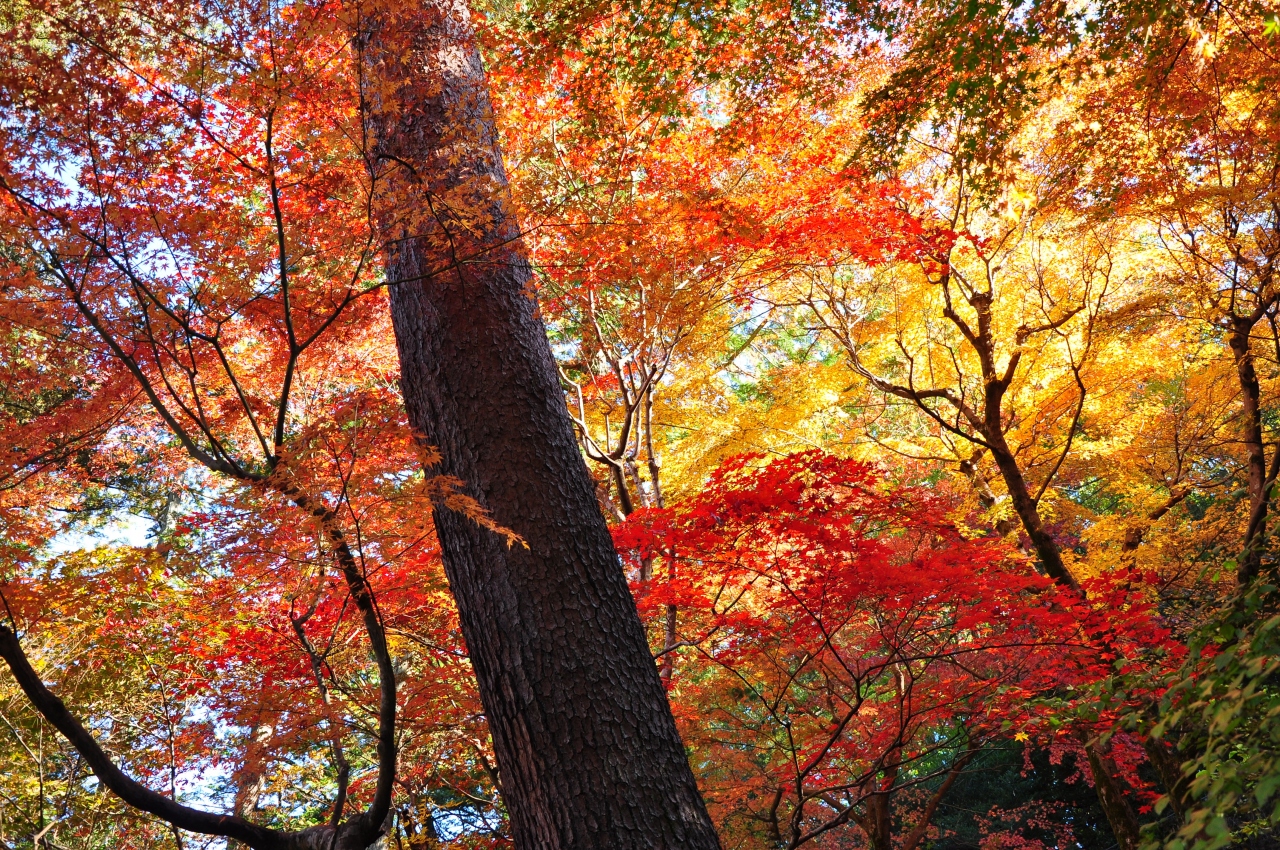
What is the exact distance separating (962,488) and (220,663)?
933 cm

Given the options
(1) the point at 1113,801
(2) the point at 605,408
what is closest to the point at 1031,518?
(1) the point at 1113,801

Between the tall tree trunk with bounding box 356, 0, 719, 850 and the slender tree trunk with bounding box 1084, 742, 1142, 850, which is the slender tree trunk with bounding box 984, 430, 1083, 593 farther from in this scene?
the tall tree trunk with bounding box 356, 0, 719, 850

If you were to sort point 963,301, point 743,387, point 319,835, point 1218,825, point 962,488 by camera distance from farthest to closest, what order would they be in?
1. point 743,387
2. point 962,488
3. point 963,301
4. point 319,835
5. point 1218,825

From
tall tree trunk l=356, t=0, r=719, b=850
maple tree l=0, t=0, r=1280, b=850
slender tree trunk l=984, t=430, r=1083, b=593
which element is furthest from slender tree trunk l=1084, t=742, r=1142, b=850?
tall tree trunk l=356, t=0, r=719, b=850

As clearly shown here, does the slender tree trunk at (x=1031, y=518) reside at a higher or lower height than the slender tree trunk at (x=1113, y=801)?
higher

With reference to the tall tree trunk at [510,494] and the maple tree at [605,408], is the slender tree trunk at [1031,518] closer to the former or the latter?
the maple tree at [605,408]

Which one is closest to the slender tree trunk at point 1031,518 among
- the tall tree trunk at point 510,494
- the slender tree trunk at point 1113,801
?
the slender tree trunk at point 1113,801

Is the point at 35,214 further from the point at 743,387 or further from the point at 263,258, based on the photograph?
the point at 743,387

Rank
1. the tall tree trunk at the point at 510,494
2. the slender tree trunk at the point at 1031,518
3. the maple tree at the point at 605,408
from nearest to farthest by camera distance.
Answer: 1. the tall tree trunk at the point at 510,494
2. the maple tree at the point at 605,408
3. the slender tree trunk at the point at 1031,518

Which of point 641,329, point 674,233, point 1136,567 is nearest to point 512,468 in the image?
point 641,329

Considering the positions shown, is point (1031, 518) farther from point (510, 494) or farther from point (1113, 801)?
point (510, 494)

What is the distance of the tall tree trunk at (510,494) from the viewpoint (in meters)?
2.96

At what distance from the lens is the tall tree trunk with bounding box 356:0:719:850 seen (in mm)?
2961

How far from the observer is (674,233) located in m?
7.06
